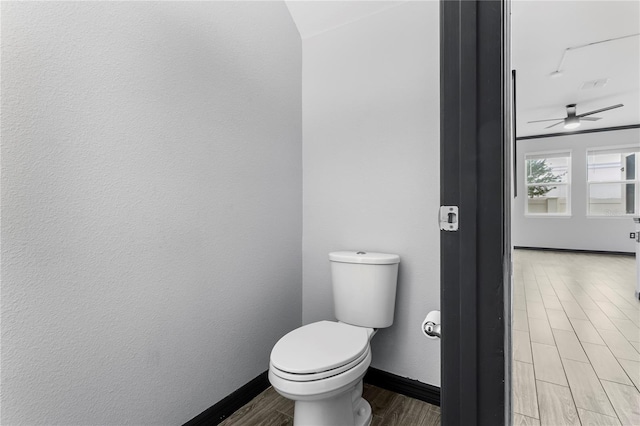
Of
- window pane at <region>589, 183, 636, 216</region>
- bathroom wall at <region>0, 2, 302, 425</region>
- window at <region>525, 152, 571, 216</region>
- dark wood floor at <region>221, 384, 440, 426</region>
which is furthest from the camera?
window pane at <region>589, 183, 636, 216</region>

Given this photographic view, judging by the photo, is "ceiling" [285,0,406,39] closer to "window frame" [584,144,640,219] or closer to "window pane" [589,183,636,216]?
"window frame" [584,144,640,219]

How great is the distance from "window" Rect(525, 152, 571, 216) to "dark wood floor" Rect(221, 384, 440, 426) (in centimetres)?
167

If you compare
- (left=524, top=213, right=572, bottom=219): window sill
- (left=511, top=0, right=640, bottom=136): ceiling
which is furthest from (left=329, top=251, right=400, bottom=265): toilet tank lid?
(left=524, top=213, right=572, bottom=219): window sill

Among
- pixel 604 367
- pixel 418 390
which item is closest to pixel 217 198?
pixel 418 390

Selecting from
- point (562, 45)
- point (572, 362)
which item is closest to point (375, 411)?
point (572, 362)

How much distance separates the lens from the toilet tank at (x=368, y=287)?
1.53 meters

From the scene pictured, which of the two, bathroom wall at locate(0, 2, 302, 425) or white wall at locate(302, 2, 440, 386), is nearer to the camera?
bathroom wall at locate(0, 2, 302, 425)

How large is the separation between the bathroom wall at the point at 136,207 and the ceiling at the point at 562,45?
1.25 ft

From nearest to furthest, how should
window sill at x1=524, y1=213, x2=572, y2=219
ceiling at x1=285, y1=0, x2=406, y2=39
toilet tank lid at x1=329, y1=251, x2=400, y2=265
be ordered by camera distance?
toilet tank lid at x1=329, y1=251, x2=400, y2=265 → ceiling at x1=285, y1=0, x2=406, y2=39 → window sill at x1=524, y1=213, x2=572, y2=219

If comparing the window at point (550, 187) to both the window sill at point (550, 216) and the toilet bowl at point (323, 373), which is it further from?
the toilet bowl at point (323, 373)

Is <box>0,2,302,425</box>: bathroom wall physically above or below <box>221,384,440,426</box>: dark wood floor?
above

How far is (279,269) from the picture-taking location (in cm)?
178

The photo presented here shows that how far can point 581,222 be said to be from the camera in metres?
5.34

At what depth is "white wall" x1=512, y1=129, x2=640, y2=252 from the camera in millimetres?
4750
